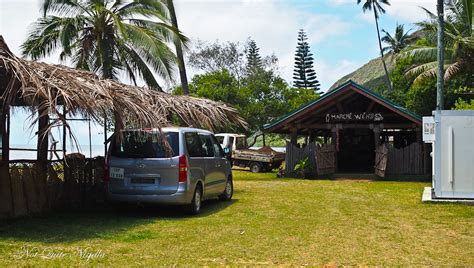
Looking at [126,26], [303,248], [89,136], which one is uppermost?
[126,26]

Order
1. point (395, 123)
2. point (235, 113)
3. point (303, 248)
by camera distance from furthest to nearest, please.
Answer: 1. point (395, 123)
2. point (235, 113)
3. point (303, 248)

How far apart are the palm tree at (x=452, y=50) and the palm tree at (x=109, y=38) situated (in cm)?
1325

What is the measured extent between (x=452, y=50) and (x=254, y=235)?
22.3m

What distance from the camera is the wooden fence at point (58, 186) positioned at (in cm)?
1002

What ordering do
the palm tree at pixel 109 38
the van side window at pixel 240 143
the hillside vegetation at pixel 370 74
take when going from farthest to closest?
the hillside vegetation at pixel 370 74 < the van side window at pixel 240 143 < the palm tree at pixel 109 38

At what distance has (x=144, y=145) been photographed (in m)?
10.6

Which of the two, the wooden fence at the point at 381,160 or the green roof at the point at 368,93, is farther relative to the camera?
the wooden fence at the point at 381,160

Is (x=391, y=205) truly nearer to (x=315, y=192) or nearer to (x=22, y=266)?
(x=315, y=192)

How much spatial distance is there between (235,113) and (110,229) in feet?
24.2

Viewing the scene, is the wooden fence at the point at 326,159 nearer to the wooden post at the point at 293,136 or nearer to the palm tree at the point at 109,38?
the wooden post at the point at 293,136

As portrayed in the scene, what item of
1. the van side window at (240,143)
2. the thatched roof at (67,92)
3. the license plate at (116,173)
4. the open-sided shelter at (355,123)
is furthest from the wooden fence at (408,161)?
the license plate at (116,173)

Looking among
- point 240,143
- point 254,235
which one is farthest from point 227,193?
point 240,143

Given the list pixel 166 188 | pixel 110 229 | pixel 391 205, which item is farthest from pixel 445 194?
pixel 110 229

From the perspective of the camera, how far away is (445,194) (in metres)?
13.5
